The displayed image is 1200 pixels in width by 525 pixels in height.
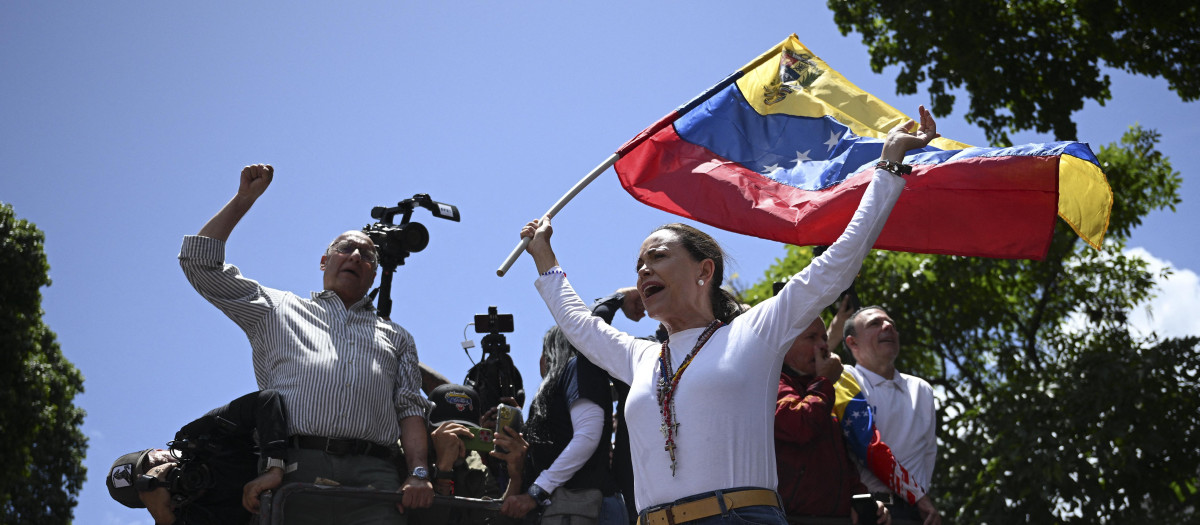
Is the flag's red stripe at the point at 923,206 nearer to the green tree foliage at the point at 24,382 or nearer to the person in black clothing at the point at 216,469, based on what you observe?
the person in black clothing at the point at 216,469

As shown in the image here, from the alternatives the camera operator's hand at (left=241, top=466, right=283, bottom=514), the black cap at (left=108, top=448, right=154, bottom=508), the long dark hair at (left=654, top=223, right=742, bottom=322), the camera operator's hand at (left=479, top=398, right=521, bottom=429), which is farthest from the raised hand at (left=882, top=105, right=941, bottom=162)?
the black cap at (left=108, top=448, right=154, bottom=508)

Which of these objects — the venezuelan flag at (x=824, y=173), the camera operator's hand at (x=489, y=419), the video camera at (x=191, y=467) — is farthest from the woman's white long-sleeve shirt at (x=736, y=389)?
the camera operator's hand at (x=489, y=419)

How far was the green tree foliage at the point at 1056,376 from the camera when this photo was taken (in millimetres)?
11938

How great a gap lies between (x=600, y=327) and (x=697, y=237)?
0.46 m

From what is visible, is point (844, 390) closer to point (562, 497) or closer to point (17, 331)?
point (562, 497)

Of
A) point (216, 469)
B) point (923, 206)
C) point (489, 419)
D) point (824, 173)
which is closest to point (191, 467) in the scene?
point (216, 469)

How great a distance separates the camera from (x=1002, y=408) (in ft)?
44.3

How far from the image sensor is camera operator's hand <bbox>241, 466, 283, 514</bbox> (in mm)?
4219

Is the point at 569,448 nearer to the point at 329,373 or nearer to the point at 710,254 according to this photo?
the point at 329,373

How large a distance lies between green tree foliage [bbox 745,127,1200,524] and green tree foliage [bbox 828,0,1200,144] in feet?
9.88

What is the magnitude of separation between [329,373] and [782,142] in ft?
8.19

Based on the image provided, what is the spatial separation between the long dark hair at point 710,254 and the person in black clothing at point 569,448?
128 cm

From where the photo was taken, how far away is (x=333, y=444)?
4.48m

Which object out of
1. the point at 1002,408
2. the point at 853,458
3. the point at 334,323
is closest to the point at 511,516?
the point at 334,323
